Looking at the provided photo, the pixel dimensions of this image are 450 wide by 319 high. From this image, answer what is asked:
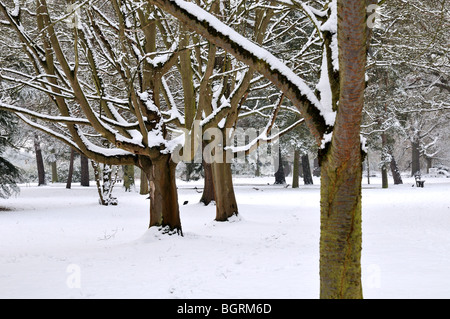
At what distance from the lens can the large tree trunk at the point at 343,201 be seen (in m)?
3.57

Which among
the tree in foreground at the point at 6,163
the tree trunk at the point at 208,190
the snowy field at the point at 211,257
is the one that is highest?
the tree in foreground at the point at 6,163

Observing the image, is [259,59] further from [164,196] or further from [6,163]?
[6,163]

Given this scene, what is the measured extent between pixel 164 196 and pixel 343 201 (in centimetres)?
665

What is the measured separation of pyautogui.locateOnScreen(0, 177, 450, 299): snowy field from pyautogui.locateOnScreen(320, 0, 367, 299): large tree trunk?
63.6 inches

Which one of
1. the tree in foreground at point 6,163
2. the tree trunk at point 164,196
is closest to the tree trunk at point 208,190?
the tree in foreground at point 6,163

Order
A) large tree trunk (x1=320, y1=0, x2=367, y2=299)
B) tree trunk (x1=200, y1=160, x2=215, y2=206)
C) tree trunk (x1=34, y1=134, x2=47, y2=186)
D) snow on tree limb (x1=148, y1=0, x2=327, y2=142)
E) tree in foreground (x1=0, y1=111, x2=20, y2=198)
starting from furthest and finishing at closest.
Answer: tree trunk (x1=34, y1=134, x2=47, y2=186) < tree trunk (x1=200, y1=160, x2=215, y2=206) < tree in foreground (x1=0, y1=111, x2=20, y2=198) < snow on tree limb (x1=148, y1=0, x2=327, y2=142) < large tree trunk (x1=320, y1=0, x2=367, y2=299)

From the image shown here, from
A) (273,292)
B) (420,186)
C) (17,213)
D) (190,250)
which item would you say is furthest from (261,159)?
(273,292)

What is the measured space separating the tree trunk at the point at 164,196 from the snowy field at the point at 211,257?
0.35 meters

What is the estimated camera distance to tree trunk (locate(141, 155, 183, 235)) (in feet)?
32.8

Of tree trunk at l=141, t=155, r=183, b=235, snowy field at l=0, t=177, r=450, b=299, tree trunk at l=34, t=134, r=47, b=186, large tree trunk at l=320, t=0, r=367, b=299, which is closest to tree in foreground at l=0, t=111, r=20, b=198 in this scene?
snowy field at l=0, t=177, r=450, b=299

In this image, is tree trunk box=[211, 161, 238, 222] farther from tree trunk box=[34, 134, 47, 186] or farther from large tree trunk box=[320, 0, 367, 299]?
tree trunk box=[34, 134, 47, 186]

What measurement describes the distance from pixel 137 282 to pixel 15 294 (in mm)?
1637

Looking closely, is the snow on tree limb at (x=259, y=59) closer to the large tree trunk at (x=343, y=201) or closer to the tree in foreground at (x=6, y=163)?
the large tree trunk at (x=343, y=201)
